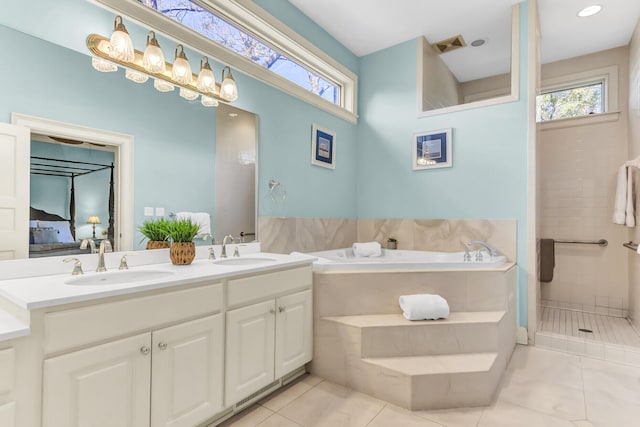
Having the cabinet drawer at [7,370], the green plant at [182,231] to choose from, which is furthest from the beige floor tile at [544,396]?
the cabinet drawer at [7,370]

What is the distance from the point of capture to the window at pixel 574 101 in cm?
362

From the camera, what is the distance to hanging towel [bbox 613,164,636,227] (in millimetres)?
3135

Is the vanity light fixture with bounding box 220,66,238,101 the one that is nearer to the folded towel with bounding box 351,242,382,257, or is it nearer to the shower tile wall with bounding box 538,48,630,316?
the folded towel with bounding box 351,242,382,257

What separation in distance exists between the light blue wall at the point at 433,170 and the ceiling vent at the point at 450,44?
1.07 feet

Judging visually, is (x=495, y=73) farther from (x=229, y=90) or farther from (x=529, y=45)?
(x=229, y=90)

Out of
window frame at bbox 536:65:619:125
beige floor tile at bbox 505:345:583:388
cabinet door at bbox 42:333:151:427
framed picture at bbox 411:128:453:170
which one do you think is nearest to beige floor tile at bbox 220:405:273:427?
cabinet door at bbox 42:333:151:427

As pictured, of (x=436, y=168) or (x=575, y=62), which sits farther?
(x=575, y=62)

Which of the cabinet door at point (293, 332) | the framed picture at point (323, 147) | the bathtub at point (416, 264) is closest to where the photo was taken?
the cabinet door at point (293, 332)

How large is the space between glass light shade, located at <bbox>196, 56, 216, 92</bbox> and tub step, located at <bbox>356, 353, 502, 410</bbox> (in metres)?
2.00

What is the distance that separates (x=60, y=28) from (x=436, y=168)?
10.1 ft

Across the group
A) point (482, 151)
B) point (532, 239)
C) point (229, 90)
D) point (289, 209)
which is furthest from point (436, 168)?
point (229, 90)

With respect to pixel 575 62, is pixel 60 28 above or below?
below

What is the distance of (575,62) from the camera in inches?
147

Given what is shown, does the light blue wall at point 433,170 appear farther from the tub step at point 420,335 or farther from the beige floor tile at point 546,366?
the tub step at point 420,335
